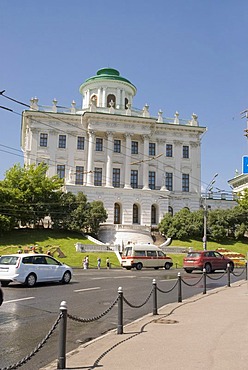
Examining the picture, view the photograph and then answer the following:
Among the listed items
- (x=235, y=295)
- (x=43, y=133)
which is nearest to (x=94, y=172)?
(x=43, y=133)

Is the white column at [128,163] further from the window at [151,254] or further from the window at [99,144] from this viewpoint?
the window at [151,254]

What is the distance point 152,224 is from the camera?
221ft

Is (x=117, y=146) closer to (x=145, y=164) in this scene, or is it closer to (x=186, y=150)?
(x=145, y=164)

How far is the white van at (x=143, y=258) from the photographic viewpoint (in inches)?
1430

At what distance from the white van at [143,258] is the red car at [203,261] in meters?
5.90

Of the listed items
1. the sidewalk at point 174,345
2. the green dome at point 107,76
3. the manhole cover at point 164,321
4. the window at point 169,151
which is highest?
the green dome at point 107,76

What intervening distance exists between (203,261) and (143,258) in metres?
7.38

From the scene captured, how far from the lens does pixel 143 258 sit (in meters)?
36.8

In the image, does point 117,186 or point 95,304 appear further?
point 117,186

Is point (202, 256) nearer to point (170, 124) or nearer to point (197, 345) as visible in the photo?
point (197, 345)

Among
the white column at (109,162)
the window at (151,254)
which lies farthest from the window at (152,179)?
the window at (151,254)

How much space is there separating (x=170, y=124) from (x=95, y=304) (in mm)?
61371

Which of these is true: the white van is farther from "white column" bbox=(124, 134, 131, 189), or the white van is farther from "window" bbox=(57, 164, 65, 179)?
"window" bbox=(57, 164, 65, 179)

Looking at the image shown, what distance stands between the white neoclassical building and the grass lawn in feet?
31.6
